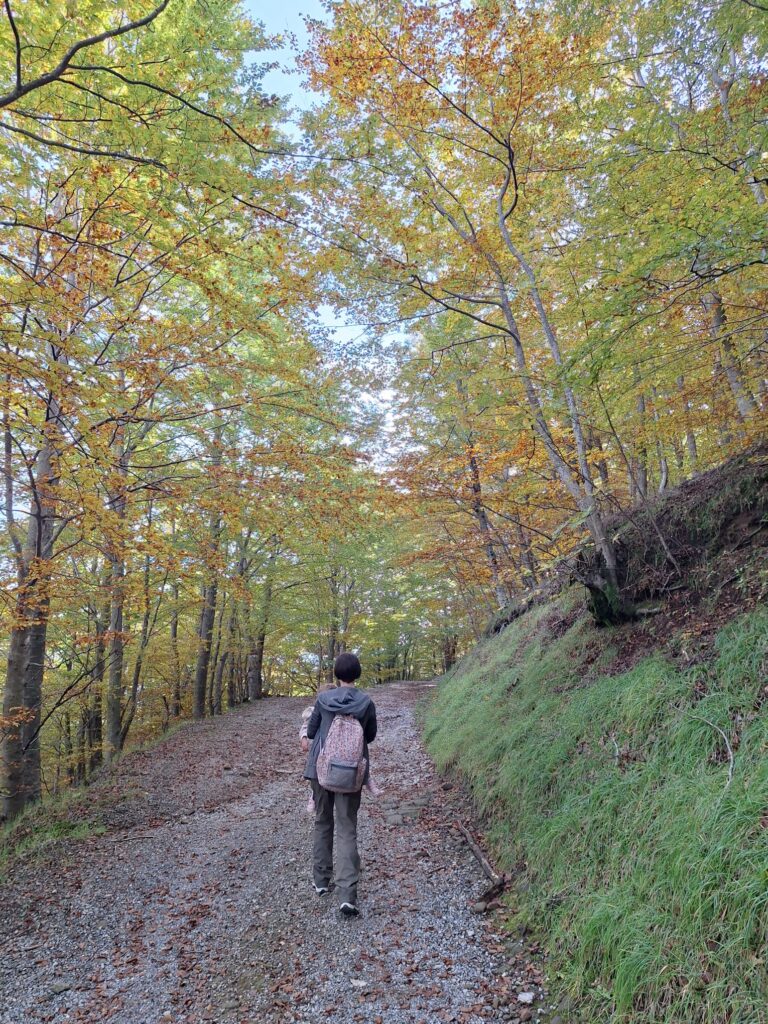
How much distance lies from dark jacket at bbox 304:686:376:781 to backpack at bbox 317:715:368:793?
0.16 ft

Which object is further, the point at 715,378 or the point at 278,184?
the point at 715,378

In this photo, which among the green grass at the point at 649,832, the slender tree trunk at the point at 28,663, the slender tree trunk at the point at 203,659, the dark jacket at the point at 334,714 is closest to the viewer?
the green grass at the point at 649,832

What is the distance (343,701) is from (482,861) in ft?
5.85

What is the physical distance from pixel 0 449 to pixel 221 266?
5.27m

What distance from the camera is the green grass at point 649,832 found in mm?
2072

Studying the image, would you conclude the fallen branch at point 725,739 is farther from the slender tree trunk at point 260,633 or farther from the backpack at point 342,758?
the slender tree trunk at point 260,633

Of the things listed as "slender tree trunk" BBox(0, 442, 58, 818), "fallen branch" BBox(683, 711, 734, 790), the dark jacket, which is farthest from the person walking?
Answer: "slender tree trunk" BBox(0, 442, 58, 818)

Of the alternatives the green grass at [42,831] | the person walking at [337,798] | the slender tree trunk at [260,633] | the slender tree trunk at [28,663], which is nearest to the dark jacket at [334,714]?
the person walking at [337,798]

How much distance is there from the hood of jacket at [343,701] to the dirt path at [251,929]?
145 centimetres

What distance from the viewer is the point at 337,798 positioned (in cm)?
396

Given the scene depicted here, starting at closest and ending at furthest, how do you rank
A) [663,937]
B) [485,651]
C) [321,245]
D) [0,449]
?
1. [663,937]
2. [321,245]
3. [0,449]
4. [485,651]

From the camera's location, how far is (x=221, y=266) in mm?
7023

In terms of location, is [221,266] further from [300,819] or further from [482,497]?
[300,819]

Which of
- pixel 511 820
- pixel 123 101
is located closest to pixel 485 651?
pixel 511 820
